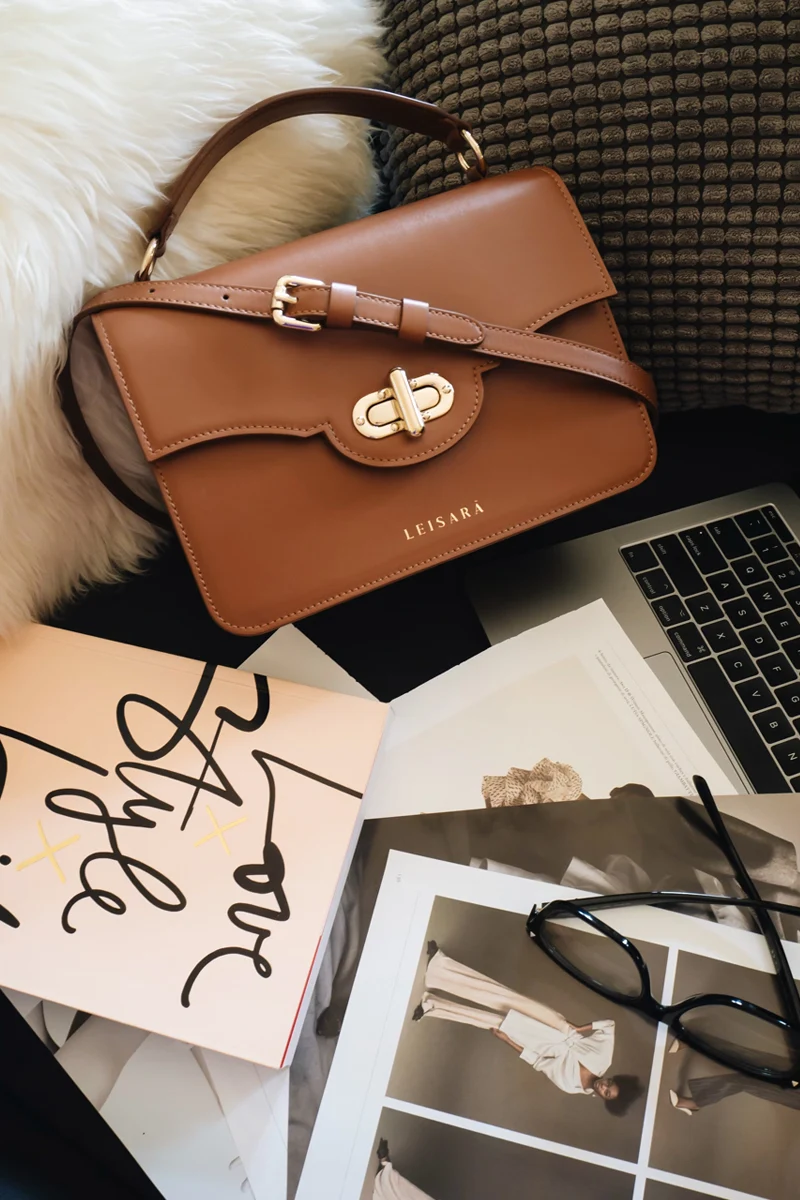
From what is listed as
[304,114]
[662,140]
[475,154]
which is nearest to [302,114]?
[304,114]

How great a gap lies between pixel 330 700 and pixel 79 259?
0.94ft

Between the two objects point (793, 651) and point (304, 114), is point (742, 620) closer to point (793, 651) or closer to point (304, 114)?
point (793, 651)

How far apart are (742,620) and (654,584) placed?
6 centimetres

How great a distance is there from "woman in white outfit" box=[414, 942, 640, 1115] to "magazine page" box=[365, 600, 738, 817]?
0.09 m

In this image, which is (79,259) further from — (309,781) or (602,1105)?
(602,1105)

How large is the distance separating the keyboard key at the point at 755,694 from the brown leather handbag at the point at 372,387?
150mm

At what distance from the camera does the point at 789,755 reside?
0.53 metres

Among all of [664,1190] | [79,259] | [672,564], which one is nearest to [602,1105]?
[664,1190]

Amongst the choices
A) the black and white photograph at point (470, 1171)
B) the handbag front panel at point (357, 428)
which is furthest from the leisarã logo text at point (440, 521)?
the black and white photograph at point (470, 1171)

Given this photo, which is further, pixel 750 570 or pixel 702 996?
pixel 750 570

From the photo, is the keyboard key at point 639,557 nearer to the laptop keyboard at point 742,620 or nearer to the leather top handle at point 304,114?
the laptop keyboard at point 742,620

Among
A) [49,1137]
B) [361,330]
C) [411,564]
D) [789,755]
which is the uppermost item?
[361,330]

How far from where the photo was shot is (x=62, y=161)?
47cm

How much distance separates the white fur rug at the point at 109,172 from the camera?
459mm
